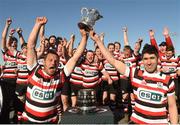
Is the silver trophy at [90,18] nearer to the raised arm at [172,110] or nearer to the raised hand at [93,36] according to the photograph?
the raised hand at [93,36]

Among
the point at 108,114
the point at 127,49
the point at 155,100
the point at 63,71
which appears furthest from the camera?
the point at 127,49

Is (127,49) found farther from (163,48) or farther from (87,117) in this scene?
(87,117)

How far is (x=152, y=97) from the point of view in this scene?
4.18m

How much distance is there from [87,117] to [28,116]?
143 centimetres

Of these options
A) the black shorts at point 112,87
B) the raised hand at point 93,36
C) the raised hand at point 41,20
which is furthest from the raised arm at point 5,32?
the raised hand at point 93,36

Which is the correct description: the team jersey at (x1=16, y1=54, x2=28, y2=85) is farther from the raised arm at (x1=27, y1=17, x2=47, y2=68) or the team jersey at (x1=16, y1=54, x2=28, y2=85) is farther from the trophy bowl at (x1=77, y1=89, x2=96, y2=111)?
the trophy bowl at (x1=77, y1=89, x2=96, y2=111)

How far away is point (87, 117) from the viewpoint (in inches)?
133

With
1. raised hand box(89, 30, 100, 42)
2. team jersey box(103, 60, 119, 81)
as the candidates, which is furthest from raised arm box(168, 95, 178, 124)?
team jersey box(103, 60, 119, 81)

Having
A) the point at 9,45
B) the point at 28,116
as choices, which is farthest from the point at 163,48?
the point at 28,116

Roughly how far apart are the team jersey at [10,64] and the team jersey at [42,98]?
18.7 ft

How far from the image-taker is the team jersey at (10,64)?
33.0 feet

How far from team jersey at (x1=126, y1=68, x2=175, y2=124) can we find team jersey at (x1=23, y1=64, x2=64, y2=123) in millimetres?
1210

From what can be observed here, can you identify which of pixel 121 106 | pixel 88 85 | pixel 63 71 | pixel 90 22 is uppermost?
pixel 90 22

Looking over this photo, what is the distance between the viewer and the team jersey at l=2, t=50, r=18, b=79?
1005cm
